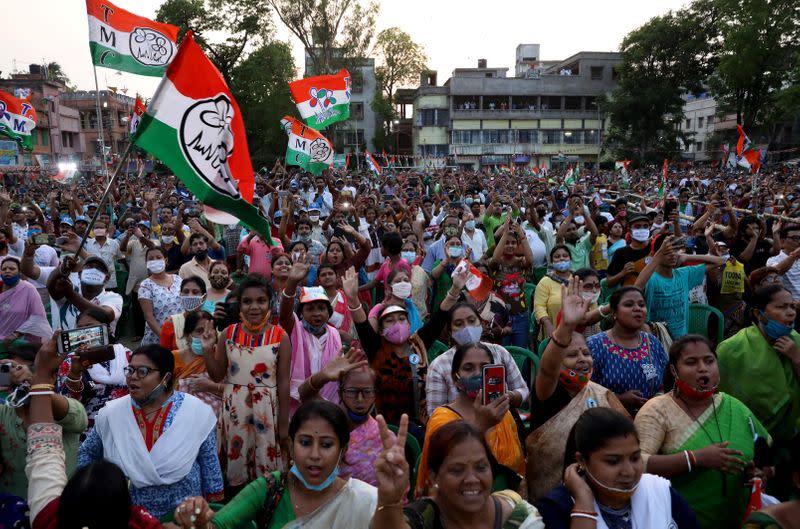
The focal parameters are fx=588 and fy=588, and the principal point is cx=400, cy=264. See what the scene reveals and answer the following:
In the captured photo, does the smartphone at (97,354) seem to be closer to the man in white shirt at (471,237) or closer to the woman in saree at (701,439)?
the woman in saree at (701,439)

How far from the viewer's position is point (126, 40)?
862 centimetres

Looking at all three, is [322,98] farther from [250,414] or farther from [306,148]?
[250,414]

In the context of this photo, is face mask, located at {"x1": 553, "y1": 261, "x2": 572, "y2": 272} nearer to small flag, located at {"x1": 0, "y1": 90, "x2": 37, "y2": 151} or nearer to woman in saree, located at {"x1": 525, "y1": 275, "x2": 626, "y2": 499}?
woman in saree, located at {"x1": 525, "y1": 275, "x2": 626, "y2": 499}

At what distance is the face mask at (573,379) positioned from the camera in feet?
10.0

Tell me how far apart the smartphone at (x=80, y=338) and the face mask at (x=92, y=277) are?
1.94m

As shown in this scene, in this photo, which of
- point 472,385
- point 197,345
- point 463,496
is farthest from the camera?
point 197,345

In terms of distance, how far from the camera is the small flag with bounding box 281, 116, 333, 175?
1053 centimetres

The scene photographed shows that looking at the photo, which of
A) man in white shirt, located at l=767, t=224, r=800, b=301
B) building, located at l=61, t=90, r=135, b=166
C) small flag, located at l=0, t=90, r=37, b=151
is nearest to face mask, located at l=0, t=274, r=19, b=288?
man in white shirt, located at l=767, t=224, r=800, b=301

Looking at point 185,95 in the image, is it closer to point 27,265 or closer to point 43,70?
point 27,265

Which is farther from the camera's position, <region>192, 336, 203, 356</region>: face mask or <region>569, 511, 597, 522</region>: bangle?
<region>192, 336, 203, 356</region>: face mask

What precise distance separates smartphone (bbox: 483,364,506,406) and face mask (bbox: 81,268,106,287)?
3.38m

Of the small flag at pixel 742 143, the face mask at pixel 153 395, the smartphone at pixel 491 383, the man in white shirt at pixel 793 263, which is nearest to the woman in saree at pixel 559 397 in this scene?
the smartphone at pixel 491 383

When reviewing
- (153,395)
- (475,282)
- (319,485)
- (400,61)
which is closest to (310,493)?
(319,485)

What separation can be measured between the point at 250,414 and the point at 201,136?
5.69ft
